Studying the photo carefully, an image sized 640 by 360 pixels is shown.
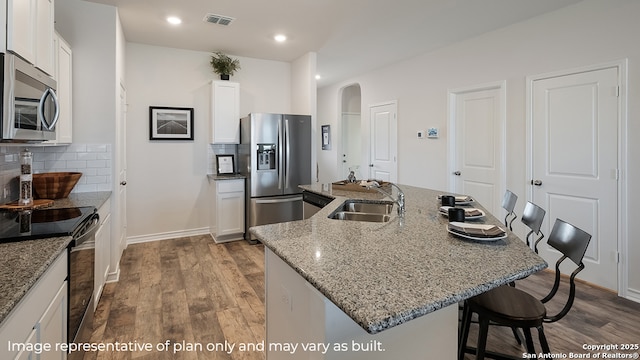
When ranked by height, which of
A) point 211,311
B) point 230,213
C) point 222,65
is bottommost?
point 211,311

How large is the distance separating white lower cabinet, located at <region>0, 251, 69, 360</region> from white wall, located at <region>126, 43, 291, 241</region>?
3.22 m

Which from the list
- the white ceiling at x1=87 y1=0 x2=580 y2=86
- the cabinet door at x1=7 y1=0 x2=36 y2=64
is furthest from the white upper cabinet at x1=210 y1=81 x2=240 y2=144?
the cabinet door at x1=7 y1=0 x2=36 y2=64

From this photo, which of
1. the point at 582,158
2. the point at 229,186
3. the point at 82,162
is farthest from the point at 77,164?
the point at 582,158

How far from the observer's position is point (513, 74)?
12.4 ft

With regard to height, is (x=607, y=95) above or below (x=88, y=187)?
above

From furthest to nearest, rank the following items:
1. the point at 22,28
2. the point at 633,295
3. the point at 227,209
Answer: the point at 227,209, the point at 633,295, the point at 22,28

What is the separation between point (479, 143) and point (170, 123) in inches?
161

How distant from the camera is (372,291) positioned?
0.99m

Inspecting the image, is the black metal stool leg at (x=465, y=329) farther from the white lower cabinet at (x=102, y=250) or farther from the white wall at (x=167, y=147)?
the white wall at (x=167, y=147)

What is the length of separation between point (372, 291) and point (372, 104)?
5261mm

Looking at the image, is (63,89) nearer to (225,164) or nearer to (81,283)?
(81,283)

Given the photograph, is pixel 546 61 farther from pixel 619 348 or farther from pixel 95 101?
pixel 95 101

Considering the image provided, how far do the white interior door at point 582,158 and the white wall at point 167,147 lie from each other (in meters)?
3.90

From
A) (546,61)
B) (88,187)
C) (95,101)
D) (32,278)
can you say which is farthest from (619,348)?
(95,101)
